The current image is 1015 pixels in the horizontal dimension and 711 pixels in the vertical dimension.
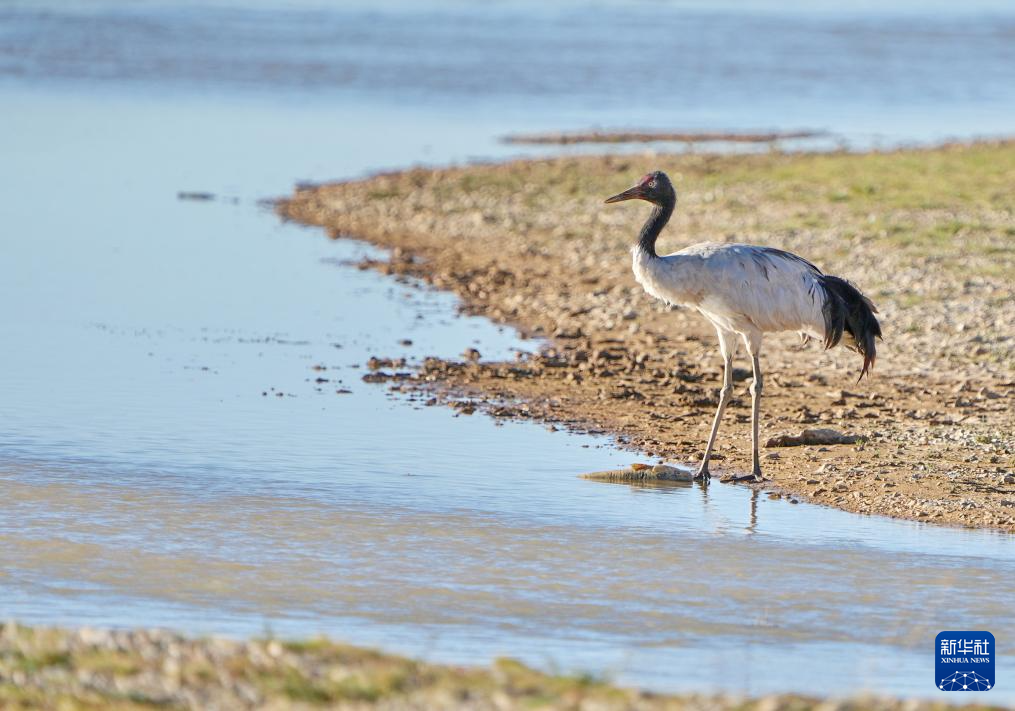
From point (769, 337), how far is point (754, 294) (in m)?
3.67

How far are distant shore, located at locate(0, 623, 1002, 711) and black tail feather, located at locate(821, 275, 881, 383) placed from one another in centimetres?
499

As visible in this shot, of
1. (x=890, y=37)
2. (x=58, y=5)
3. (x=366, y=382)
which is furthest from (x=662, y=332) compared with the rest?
(x=58, y=5)

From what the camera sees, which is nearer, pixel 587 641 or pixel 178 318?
pixel 587 641

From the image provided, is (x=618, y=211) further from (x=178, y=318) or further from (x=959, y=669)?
(x=959, y=669)

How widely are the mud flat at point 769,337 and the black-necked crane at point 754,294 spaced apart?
2.34ft

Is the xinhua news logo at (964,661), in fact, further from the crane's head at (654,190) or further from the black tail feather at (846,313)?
the crane's head at (654,190)

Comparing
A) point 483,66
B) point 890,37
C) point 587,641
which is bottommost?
point 587,641

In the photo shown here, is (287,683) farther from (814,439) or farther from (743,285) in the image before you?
(814,439)

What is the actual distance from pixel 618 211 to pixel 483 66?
2675 centimetres

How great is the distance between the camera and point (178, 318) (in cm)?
1487

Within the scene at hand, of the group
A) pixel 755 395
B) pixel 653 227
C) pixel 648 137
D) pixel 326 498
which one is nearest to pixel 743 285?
pixel 755 395

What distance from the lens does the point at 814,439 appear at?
35.4ft

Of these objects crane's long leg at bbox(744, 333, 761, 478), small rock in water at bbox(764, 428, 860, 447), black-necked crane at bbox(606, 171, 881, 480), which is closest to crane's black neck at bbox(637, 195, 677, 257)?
black-necked crane at bbox(606, 171, 881, 480)

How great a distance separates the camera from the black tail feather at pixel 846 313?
34.5 ft
